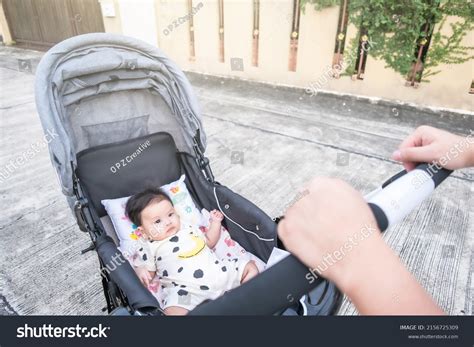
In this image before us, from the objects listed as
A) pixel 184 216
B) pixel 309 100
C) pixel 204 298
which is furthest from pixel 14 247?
pixel 309 100

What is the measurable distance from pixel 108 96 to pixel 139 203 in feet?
2.55

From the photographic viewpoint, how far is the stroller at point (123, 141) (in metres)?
1.64

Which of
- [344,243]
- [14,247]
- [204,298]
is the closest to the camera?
[344,243]

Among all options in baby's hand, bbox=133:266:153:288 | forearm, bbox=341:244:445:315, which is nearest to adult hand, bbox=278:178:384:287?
forearm, bbox=341:244:445:315

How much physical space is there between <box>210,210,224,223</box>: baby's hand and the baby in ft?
0.47

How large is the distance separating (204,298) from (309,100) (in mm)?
4630

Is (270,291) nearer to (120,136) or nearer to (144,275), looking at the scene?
(144,275)

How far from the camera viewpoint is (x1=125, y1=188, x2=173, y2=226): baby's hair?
1.94m

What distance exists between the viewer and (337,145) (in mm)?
4137

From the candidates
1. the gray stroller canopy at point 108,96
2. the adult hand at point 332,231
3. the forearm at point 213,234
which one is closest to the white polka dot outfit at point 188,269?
the forearm at point 213,234

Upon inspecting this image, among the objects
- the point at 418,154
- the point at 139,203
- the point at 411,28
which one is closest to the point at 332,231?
the point at 418,154

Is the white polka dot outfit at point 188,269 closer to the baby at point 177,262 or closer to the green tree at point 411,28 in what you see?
the baby at point 177,262

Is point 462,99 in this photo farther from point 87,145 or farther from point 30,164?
point 30,164

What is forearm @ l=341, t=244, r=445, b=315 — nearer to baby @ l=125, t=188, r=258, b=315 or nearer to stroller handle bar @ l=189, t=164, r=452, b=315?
stroller handle bar @ l=189, t=164, r=452, b=315
